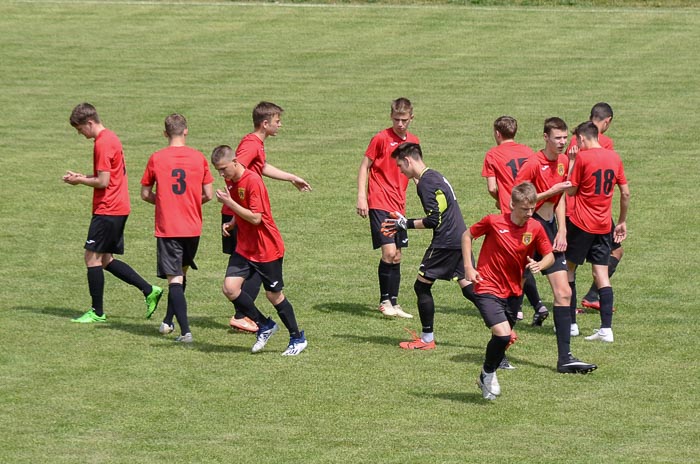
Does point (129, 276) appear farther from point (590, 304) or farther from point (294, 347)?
point (590, 304)

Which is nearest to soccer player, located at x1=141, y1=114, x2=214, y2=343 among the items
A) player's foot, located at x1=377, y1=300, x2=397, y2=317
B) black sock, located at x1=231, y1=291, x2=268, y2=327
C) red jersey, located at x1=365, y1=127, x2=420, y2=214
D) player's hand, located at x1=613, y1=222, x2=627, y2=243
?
black sock, located at x1=231, y1=291, x2=268, y2=327

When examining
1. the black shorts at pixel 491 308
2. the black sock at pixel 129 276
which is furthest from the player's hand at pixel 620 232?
the black sock at pixel 129 276

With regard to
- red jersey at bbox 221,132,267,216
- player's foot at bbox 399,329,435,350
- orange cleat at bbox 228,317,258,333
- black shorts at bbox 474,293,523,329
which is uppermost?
red jersey at bbox 221,132,267,216

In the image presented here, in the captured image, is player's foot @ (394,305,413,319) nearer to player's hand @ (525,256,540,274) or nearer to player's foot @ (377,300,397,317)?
player's foot @ (377,300,397,317)

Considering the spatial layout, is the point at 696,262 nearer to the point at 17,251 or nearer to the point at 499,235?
the point at 499,235

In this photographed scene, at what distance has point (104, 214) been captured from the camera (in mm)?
14688

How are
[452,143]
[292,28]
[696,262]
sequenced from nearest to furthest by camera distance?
[696,262], [452,143], [292,28]

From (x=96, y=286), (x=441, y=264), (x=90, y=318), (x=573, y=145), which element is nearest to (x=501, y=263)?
(x=441, y=264)

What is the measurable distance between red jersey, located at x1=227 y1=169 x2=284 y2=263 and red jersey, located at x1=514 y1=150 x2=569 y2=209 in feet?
9.50

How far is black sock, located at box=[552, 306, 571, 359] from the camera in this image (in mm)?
12672

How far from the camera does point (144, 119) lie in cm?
2948

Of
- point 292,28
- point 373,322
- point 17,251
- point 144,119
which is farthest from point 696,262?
point 292,28

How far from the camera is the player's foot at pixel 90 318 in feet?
48.3

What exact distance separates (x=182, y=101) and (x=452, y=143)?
26.4ft
